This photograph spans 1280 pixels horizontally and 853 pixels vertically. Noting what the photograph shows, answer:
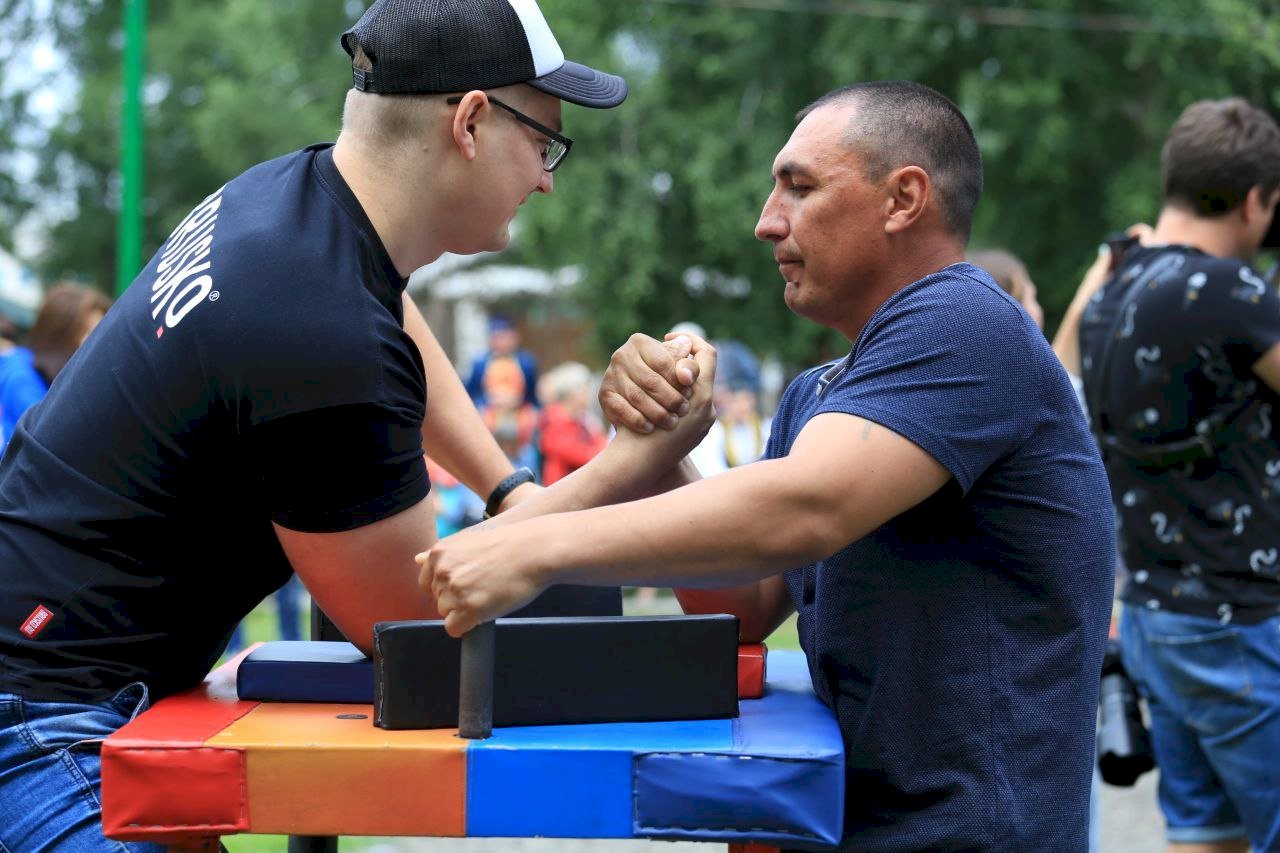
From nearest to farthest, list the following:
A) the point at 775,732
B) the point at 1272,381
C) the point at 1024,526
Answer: the point at 775,732 → the point at 1024,526 → the point at 1272,381

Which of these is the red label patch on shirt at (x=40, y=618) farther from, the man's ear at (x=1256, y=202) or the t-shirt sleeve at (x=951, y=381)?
the man's ear at (x=1256, y=202)

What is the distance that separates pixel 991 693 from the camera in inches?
78.5

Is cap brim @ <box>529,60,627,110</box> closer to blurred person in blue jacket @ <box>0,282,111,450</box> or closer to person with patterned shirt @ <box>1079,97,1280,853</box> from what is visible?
person with patterned shirt @ <box>1079,97,1280,853</box>

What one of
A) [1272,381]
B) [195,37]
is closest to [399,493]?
[1272,381]

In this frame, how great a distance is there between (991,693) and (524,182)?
105 cm

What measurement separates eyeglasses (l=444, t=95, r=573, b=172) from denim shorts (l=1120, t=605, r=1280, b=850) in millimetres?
2227

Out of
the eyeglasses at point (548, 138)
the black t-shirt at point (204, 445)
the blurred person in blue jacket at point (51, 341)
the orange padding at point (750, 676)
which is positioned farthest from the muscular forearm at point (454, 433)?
the blurred person in blue jacket at point (51, 341)

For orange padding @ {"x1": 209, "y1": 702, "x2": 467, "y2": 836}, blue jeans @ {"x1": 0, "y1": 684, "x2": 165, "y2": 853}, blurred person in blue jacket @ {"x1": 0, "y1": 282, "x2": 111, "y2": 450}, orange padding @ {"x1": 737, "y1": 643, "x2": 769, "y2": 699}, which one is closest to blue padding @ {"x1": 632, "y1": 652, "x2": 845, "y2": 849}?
orange padding @ {"x1": 209, "y1": 702, "x2": 467, "y2": 836}

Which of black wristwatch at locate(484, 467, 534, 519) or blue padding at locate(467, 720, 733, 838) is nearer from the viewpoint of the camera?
blue padding at locate(467, 720, 733, 838)

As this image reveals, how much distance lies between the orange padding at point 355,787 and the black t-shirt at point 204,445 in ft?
1.30

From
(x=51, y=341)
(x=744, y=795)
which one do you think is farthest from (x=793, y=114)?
(x=744, y=795)

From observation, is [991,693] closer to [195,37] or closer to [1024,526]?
[1024,526]

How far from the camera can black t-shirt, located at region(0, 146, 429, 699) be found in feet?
6.51

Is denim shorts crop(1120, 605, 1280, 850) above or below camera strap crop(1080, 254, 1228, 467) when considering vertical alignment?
below
